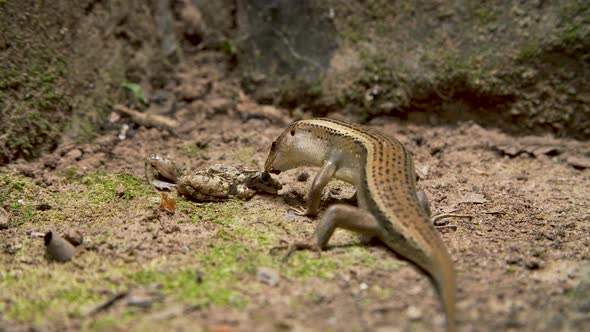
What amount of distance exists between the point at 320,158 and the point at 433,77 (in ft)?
7.49

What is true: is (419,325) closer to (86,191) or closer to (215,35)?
(86,191)

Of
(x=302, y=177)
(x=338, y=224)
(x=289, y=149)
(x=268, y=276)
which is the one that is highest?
(x=289, y=149)

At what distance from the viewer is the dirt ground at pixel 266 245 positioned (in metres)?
3.04

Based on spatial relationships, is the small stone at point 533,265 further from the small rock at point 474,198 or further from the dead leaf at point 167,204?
the dead leaf at point 167,204

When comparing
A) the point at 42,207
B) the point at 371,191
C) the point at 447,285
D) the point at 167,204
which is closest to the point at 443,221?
the point at 371,191

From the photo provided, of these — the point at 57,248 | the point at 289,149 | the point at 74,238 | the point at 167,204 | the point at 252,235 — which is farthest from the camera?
the point at 289,149

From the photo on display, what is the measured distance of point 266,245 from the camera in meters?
4.03

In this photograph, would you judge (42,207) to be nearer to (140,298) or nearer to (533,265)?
(140,298)

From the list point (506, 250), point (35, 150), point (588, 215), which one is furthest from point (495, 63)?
point (35, 150)

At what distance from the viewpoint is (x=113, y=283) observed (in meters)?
3.48

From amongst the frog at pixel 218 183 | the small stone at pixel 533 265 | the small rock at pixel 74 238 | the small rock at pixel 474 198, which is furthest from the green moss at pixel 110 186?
the small stone at pixel 533 265

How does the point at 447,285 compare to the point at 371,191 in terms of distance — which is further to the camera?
the point at 371,191

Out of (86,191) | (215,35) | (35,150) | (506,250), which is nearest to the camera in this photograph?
(506,250)

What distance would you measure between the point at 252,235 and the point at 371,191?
1027mm
